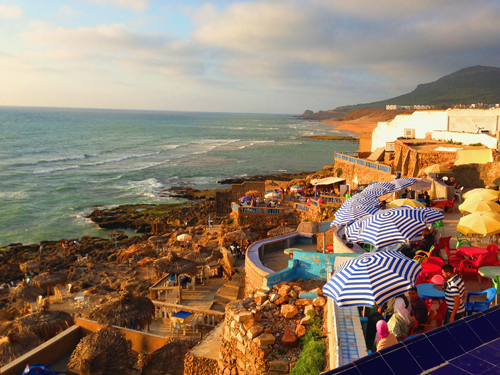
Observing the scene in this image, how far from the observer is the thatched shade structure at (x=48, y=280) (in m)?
17.9

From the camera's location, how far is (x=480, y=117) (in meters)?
30.2

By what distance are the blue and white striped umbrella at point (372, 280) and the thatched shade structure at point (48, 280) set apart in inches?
637

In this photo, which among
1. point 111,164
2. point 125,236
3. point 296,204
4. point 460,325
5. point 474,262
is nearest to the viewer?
point 460,325

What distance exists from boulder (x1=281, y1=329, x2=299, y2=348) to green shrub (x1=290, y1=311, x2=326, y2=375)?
138 millimetres

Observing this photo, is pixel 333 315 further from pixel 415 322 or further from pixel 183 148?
pixel 183 148

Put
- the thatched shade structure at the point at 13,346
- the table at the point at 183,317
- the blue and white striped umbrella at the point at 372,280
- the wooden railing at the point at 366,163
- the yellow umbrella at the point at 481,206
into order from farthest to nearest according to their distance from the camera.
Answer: the wooden railing at the point at 366,163
the table at the point at 183,317
the yellow umbrella at the point at 481,206
the thatched shade structure at the point at 13,346
the blue and white striped umbrella at the point at 372,280

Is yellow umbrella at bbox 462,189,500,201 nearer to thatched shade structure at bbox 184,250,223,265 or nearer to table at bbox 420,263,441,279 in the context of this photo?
table at bbox 420,263,441,279

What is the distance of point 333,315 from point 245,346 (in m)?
2.26

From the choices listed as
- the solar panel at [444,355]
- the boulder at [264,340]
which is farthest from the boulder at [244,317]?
the solar panel at [444,355]

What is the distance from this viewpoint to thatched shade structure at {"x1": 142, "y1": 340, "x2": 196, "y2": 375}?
9219mm

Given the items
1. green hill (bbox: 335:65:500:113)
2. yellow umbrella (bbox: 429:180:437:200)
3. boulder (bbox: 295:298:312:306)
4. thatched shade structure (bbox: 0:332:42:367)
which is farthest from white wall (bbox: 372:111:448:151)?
green hill (bbox: 335:65:500:113)

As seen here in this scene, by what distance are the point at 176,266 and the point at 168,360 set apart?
16.3 ft

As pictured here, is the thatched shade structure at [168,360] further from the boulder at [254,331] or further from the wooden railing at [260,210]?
the wooden railing at [260,210]

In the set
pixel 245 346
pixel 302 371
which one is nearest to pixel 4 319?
pixel 245 346
